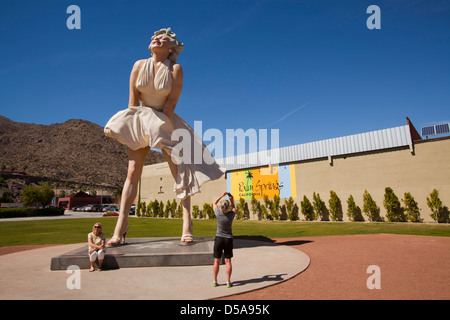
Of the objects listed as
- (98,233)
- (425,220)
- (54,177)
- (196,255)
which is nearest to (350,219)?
(425,220)

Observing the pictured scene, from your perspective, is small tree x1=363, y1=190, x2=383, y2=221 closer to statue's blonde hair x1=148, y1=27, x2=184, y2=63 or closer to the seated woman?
statue's blonde hair x1=148, y1=27, x2=184, y2=63

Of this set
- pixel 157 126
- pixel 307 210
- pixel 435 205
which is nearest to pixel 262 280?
pixel 157 126

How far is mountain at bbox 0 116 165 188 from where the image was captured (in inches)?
3964

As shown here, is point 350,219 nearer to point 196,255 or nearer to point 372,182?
point 372,182

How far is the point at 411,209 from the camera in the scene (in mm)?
15812

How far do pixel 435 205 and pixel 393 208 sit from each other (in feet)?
6.76

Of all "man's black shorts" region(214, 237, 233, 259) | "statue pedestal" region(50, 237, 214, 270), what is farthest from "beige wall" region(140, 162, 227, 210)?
"man's black shorts" region(214, 237, 233, 259)

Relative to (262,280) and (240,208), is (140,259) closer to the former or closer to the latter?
(262,280)

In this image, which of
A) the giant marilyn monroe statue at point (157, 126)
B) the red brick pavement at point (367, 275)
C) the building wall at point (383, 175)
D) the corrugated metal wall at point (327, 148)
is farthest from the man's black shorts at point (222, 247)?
the corrugated metal wall at point (327, 148)

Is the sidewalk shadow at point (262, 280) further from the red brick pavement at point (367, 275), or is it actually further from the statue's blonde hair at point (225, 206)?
the statue's blonde hair at point (225, 206)

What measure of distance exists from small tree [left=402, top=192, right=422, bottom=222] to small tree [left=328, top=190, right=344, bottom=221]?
3936mm

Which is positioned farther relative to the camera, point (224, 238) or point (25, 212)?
point (25, 212)

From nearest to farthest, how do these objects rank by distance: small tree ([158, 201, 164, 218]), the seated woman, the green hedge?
1. the seated woman
2. small tree ([158, 201, 164, 218])
3. the green hedge
